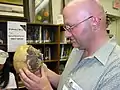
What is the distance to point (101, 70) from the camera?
1236 mm

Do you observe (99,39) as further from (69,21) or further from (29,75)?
(29,75)

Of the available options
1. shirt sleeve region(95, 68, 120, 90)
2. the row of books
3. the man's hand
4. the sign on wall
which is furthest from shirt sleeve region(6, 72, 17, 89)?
shirt sleeve region(95, 68, 120, 90)

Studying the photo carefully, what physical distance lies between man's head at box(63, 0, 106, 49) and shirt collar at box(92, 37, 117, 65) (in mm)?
68

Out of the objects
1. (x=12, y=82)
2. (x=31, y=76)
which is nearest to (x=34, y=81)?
(x=31, y=76)

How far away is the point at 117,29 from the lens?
5496 millimetres

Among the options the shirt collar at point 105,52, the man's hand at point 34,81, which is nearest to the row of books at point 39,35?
the man's hand at point 34,81

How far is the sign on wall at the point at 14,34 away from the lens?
285cm

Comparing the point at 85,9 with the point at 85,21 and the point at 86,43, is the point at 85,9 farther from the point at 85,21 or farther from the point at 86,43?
the point at 86,43

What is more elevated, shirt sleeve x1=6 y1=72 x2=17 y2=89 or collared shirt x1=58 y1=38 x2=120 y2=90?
collared shirt x1=58 y1=38 x2=120 y2=90

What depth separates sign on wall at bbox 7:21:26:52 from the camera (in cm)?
285

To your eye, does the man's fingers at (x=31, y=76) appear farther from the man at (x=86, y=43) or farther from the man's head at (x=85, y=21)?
the man's head at (x=85, y=21)

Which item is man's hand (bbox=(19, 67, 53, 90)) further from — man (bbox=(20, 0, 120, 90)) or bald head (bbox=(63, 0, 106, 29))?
bald head (bbox=(63, 0, 106, 29))

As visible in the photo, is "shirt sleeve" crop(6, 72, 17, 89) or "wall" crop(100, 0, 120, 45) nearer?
"shirt sleeve" crop(6, 72, 17, 89)

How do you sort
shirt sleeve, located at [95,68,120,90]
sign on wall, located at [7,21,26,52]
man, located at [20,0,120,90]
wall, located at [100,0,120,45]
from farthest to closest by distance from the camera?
wall, located at [100,0,120,45]
sign on wall, located at [7,21,26,52]
man, located at [20,0,120,90]
shirt sleeve, located at [95,68,120,90]
